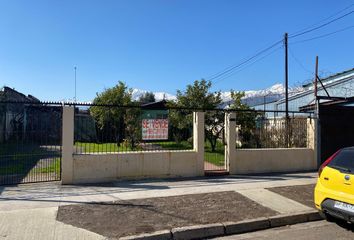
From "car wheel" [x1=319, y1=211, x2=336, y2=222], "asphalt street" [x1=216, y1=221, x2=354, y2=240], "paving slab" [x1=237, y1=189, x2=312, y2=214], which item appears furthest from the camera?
"paving slab" [x1=237, y1=189, x2=312, y2=214]

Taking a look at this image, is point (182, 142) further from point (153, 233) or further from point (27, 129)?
point (153, 233)

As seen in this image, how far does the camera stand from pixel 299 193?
361 inches

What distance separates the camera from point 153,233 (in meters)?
5.96

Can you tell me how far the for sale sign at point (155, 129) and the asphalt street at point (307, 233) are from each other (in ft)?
17.2

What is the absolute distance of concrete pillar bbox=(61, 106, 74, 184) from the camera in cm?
980

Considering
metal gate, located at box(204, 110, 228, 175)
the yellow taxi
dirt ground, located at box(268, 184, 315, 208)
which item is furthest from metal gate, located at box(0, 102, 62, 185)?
metal gate, located at box(204, 110, 228, 175)

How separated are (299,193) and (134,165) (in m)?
4.75

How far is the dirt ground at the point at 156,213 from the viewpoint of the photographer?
6.28 m

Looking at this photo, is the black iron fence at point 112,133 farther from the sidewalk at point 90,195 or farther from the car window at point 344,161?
the car window at point 344,161

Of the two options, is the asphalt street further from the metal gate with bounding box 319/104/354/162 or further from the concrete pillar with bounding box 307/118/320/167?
the metal gate with bounding box 319/104/354/162

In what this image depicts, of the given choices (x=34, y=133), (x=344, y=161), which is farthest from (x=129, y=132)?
(x=344, y=161)

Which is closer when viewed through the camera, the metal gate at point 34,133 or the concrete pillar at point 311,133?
the metal gate at point 34,133

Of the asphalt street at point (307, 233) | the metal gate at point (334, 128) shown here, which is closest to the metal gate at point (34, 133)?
the asphalt street at point (307, 233)

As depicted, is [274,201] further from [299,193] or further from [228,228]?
[228,228]
